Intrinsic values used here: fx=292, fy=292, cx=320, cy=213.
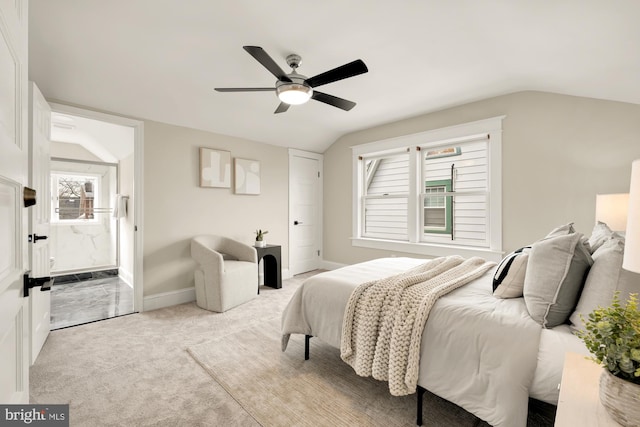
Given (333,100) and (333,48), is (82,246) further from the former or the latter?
(333,48)

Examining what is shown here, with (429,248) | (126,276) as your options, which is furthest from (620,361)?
(126,276)

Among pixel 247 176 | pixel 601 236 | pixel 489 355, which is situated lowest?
pixel 489 355

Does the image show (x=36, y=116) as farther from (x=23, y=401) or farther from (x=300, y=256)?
(x=300, y=256)

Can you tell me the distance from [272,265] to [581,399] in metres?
3.88

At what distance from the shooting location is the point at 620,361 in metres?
0.78

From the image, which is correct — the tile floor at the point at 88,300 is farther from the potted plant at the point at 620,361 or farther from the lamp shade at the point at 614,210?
the lamp shade at the point at 614,210

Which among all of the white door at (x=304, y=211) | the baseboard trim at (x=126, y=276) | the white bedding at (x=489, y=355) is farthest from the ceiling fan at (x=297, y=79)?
the baseboard trim at (x=126, y=276)

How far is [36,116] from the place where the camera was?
7.64ft

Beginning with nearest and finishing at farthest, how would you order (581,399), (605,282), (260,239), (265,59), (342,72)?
(581,399) → (605,282) → (265,59) → (342,72) → (260,239)

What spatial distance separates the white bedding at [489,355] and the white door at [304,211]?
3569 millimetres

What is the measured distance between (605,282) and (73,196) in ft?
22.5

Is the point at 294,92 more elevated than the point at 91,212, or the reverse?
the point at 294,92

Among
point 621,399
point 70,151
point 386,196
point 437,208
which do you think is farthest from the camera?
point 70,151

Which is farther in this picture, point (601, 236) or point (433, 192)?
point (433, 192)
